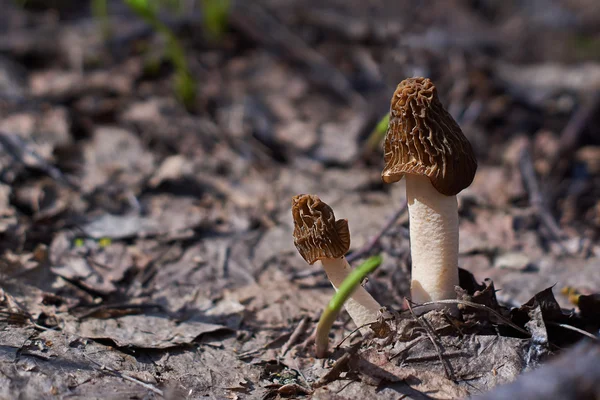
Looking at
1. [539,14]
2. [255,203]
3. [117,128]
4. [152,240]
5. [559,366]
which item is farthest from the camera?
[539,14]

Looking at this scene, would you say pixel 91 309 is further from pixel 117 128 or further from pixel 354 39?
pixel 354 39

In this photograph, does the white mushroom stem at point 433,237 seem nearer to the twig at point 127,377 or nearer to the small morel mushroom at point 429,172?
the small morel mushroom at point 429,172

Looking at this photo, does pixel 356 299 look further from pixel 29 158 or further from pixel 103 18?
pixel 103 18

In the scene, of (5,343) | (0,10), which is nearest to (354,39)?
(0,10)

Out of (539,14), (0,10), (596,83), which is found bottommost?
(0,10)

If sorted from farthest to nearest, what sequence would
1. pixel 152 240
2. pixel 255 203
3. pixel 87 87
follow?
1. pixel 87 87
2. pixel 255 203
3. pixel 152 240

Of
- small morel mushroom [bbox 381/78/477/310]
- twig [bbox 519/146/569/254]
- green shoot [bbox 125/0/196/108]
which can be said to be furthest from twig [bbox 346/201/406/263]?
green shoot [bbox 125/0/196/108]

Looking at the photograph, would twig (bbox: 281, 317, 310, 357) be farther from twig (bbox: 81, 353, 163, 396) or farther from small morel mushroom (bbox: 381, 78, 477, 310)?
twig (bbox: 81, 353, 163, 396)
